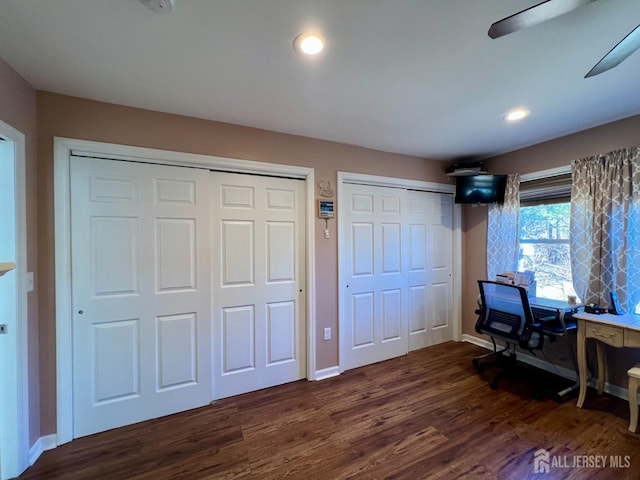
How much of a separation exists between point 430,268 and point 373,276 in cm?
92

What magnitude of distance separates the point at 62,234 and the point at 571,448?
371 centimetres

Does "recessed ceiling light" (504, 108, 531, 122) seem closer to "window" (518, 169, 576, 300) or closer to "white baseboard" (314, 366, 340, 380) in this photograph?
"window" (518, 169, 576, 300)

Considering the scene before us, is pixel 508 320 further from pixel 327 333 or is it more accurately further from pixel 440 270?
pixel 327 333

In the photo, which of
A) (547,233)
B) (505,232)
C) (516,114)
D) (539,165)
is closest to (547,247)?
(547,233)

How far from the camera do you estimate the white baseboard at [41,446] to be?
1.63 metres

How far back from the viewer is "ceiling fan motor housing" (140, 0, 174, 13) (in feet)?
3.52

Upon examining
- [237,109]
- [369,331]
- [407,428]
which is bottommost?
[407,428]

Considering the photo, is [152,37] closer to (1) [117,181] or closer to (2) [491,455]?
(1) [117,181]

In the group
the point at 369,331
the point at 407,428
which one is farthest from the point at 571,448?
the point at 369,331

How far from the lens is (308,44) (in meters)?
1.35

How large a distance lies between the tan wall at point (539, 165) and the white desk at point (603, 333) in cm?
13

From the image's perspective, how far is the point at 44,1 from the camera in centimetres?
110

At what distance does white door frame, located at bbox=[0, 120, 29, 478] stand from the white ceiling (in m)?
0.63

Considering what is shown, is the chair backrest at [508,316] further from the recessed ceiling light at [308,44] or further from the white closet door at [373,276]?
the recessed ceiling light at [308,44]
